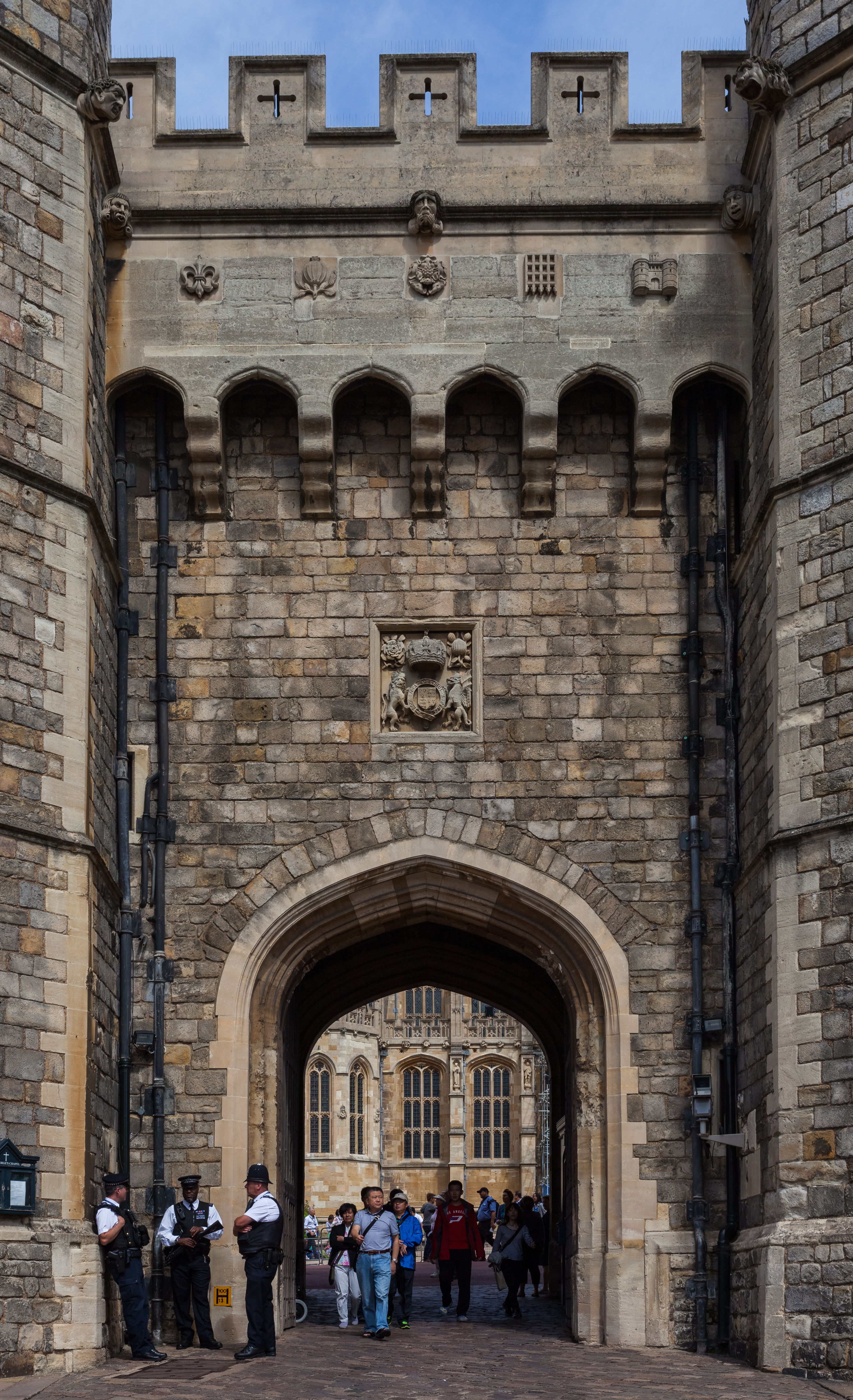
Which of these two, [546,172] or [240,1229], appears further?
[546,172]

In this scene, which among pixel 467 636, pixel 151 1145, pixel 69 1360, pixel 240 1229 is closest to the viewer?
pixel 69 1360

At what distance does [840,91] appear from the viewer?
10859mm

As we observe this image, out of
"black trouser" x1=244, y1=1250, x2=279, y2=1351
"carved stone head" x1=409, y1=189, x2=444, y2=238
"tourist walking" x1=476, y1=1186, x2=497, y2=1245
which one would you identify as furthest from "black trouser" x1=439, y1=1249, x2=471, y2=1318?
"tourist walking" x1=476, y1=1186, x2=497, y2=1245

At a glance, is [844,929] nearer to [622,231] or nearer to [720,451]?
[720,451]

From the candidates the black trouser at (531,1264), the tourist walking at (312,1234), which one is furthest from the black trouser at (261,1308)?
the tourist walking at (312,1234)

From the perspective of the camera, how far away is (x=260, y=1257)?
1036cm

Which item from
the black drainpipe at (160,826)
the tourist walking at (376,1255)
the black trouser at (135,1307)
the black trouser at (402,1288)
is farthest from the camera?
the black trouser at (402,1288)

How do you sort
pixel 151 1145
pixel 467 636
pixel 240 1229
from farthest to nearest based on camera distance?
1. pixel 467 636
2. pixel 151 1145
3. pixel 240 1229

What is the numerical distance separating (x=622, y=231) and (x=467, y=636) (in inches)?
116

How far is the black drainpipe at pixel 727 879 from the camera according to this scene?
11000 mm

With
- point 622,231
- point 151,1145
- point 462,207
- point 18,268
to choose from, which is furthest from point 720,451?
point 151,1145

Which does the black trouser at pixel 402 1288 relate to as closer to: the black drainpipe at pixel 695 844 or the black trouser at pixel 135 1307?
the black drainpipe at pixel 695 844

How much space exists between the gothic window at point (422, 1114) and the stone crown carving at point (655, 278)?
99.4 ft

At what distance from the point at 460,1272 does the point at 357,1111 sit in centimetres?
2611
